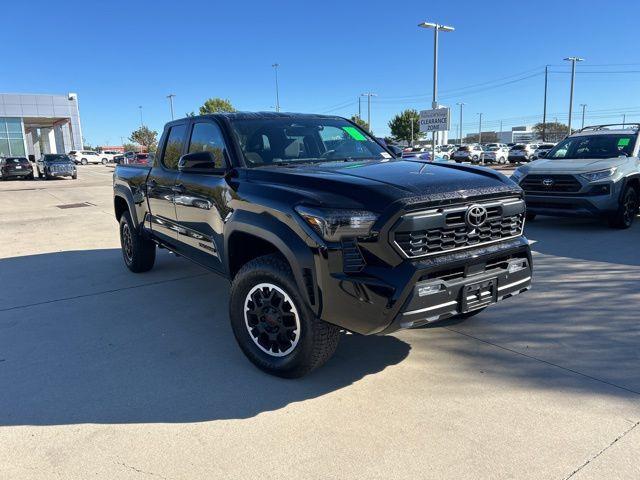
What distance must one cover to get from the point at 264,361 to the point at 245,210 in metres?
1.07

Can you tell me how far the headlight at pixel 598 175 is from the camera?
27.0 feet

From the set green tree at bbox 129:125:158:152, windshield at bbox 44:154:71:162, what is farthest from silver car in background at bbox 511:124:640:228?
green tree at bbox 129:125:158:152

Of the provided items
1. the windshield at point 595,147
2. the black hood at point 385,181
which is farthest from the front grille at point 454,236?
the windshield at point 595,147

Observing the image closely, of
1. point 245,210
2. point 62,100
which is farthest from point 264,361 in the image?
point 62,100

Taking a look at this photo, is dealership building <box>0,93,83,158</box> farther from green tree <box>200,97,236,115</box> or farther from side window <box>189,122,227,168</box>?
side window <box>189,122,227,168</box>

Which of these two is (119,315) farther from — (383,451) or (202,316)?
(383,451)

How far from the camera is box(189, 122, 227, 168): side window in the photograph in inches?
162

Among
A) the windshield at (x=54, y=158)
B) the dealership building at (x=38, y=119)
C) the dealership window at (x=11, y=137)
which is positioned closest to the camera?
the windshield at (x=54, y=158)

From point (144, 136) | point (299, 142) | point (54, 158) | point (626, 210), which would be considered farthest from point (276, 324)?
point (144, 136)

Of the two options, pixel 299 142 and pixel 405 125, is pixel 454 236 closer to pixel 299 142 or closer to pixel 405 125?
pixel 299 142

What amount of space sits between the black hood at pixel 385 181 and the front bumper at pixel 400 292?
37 cm

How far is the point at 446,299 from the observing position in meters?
2.94

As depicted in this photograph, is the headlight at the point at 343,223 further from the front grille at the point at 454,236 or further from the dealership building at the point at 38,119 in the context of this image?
the dealership building at the point at 38,119

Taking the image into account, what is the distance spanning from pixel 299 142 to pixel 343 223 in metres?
1.70
